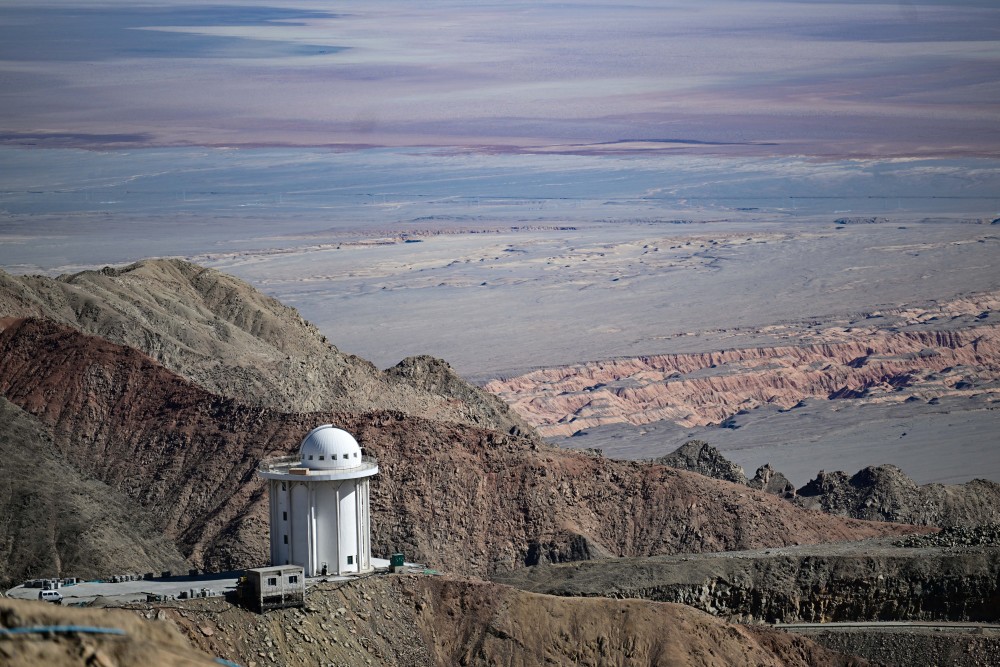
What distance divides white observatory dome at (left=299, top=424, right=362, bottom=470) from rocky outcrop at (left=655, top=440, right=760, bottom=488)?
50847mm

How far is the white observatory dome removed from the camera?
54906 millimetres

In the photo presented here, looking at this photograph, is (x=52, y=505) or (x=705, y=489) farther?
(x=705, y=489)

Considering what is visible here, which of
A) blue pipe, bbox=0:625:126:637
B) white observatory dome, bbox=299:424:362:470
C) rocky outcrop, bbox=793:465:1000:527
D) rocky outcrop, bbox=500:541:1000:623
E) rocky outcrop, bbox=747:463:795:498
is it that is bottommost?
rocky outcrop, bbox=500:541:1000:623

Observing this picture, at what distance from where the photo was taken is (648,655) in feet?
188

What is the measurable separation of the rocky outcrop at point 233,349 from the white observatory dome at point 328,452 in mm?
38855

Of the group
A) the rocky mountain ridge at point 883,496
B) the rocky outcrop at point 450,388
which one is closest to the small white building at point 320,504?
the rocky mountain ridge at point 883,496

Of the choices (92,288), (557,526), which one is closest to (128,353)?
(92,288)

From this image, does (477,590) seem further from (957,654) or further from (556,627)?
(957,654)

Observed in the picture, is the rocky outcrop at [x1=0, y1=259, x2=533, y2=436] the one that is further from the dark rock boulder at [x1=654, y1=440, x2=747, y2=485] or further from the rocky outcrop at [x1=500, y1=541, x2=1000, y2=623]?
the rocky outcrop at [x1=500, y1=541, x2=1000, y2=623]

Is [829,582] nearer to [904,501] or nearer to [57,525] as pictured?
[57,525]

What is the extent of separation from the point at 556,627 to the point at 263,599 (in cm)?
1012

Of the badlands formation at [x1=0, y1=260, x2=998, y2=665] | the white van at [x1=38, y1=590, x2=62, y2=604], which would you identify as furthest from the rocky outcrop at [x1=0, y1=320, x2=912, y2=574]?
the white van at [x1=38, y1=590, x2=62, y2=604]

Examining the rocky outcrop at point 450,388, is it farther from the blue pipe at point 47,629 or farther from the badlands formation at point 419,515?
the blue pipe at point 47,629

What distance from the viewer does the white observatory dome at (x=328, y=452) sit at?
54906 mm
